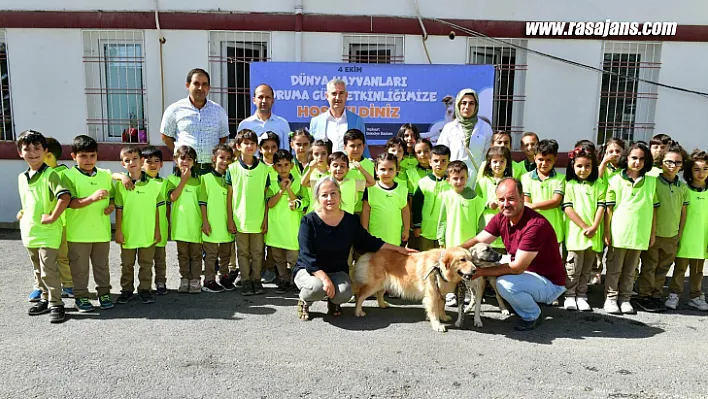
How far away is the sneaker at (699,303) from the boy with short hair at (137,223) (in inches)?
215

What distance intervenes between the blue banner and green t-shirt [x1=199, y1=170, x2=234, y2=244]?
312cm

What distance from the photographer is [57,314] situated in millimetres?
4211

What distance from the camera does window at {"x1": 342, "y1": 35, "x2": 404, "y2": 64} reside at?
27.7ft

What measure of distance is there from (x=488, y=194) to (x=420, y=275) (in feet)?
3.96

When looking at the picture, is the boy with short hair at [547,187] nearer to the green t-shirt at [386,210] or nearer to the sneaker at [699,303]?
the green t-shirt at [386,210]

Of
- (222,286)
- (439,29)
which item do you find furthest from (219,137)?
(439,29)

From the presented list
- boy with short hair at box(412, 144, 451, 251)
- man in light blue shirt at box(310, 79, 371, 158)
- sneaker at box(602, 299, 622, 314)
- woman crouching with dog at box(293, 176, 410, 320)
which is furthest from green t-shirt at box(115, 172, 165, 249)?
sneaker at box(602, 299, 622, 314)

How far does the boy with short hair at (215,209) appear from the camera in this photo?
4.98 metres

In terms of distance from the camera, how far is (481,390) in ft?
10.4

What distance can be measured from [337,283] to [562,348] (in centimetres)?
195

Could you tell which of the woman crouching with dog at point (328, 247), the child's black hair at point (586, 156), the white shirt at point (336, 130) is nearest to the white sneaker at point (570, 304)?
the child's black hair at point (586, 156)

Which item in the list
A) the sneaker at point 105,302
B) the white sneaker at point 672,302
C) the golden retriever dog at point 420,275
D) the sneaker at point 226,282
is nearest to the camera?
the golden retriever dog at point 420,275

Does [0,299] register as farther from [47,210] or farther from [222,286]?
[222,286]

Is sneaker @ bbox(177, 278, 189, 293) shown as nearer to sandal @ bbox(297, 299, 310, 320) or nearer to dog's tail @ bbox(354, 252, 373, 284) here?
sandal @ bbox(297, 299, 310, 320)
